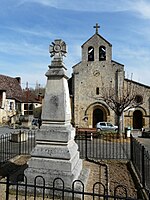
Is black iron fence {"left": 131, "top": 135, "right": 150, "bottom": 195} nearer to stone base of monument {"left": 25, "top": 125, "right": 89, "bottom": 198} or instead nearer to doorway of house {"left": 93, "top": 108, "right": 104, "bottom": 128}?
stone base of monument {"left": 25, "top": 125, "right": 89, "bottom": 198}

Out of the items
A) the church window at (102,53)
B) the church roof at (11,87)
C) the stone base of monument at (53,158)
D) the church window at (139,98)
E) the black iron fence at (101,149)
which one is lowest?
the black iron fence at (101,149)

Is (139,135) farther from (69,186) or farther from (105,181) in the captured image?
(69,186)

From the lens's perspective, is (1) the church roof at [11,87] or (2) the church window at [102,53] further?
(1) the church roof at [11,87]

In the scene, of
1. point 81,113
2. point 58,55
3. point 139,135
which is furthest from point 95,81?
point 58,55

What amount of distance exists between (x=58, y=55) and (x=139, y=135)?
1785cm

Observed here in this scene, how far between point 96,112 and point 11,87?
1589cm

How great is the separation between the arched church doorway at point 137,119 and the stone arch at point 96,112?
→ 3.55 meters

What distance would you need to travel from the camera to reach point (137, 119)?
26.8 m

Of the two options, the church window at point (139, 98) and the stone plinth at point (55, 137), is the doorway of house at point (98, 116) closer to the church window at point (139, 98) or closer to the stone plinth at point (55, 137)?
the church window at point (139, 98)

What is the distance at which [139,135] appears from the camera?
21.5m

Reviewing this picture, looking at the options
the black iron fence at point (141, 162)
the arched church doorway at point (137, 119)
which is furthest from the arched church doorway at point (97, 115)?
the black iron fence at point (141, 162)

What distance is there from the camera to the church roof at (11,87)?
32.8m

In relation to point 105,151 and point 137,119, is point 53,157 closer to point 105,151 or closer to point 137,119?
point 105,151

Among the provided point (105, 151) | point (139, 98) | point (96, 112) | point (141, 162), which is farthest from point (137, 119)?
point (141, 162)
